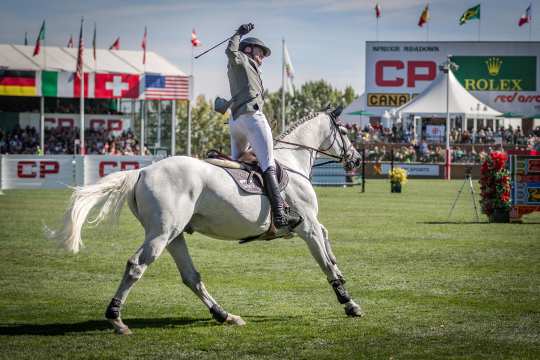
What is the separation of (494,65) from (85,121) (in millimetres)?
36210

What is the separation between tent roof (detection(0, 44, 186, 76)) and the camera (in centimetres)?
6069

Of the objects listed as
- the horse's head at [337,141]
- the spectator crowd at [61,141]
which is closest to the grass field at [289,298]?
the horse's head at [337,141]

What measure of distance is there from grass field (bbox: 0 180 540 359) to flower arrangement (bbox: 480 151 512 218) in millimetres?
2535

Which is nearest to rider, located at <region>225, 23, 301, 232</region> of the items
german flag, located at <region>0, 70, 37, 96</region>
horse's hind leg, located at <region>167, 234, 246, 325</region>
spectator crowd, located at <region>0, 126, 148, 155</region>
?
horse's hind leg, located at <region>167, 234, 246, 325</region>

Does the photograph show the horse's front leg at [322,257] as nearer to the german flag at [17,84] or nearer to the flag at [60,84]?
the flag at [60,84]

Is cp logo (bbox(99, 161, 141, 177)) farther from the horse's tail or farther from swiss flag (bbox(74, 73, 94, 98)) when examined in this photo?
the horse's tail

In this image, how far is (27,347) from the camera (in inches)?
331

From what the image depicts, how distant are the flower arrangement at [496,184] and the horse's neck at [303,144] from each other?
13.5m

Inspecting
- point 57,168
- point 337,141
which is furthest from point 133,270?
point 57,168

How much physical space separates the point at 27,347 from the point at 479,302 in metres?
5.89

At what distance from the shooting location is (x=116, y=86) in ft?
199

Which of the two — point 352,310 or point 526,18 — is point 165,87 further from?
point 352,310

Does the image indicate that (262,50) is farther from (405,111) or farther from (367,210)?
(405,111)

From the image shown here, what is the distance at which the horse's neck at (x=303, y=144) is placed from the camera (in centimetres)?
1104
